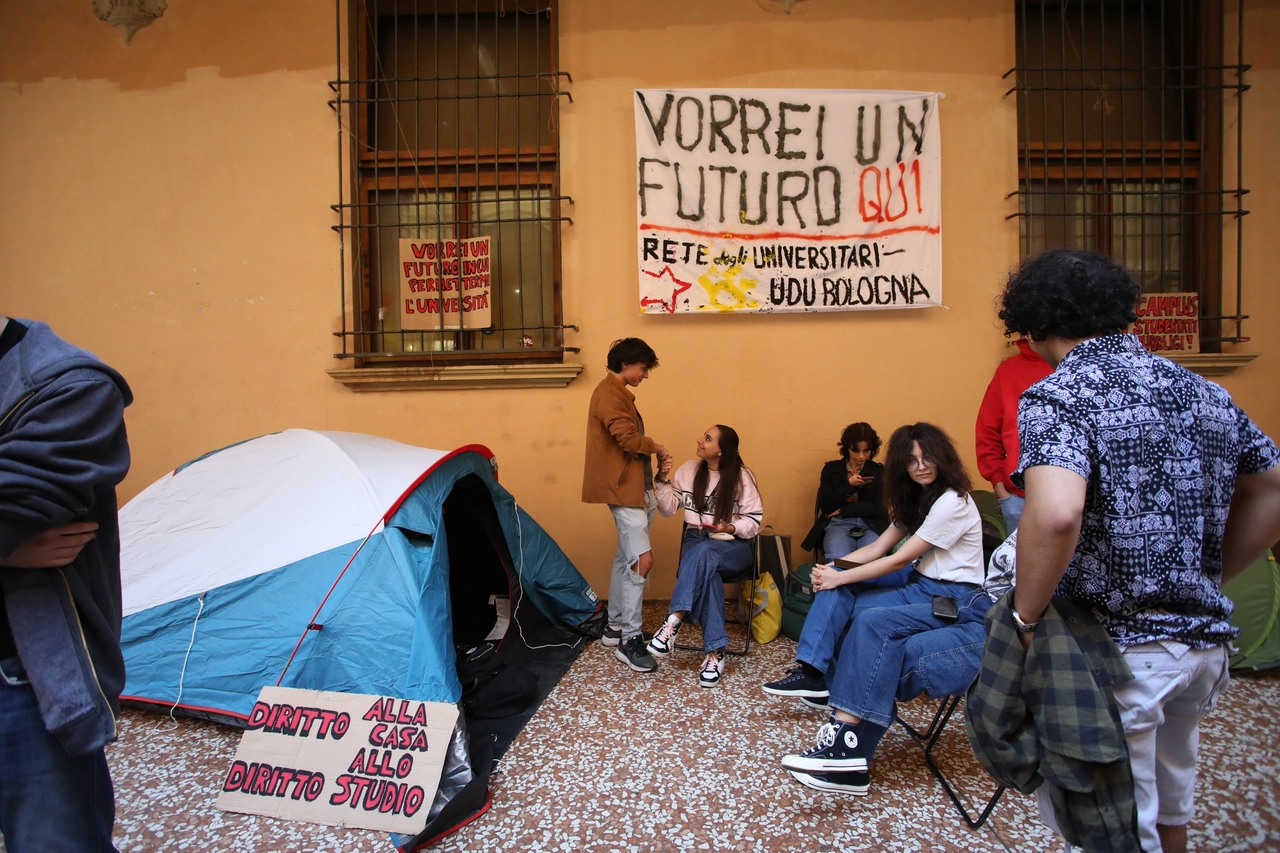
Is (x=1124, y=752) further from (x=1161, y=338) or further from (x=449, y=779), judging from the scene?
(x=1161, y=338)

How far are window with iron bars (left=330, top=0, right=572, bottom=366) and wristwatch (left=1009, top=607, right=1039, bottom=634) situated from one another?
3.44m

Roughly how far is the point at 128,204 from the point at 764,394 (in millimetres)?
4346

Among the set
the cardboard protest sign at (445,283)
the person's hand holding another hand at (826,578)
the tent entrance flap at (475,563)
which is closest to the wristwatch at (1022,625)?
the person's hand holding another hand at (826,578)

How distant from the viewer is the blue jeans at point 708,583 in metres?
3.25

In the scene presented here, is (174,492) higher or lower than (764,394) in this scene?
lower

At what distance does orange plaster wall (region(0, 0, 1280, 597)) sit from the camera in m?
4.38

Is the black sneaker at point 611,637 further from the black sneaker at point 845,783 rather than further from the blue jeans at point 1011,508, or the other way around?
the blue jeans at point 1011,508

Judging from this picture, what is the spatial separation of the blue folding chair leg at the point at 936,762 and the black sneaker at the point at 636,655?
116cm

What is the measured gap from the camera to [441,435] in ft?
14.7

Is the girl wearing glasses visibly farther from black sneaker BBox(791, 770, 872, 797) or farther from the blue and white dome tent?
the blue and white dome tent

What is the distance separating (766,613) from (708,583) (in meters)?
0.60

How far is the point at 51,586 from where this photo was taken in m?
1.20

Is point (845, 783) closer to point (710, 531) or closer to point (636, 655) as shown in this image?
point (636, 655)

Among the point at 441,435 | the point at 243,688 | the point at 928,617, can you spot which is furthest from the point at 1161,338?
the point at 243,688
